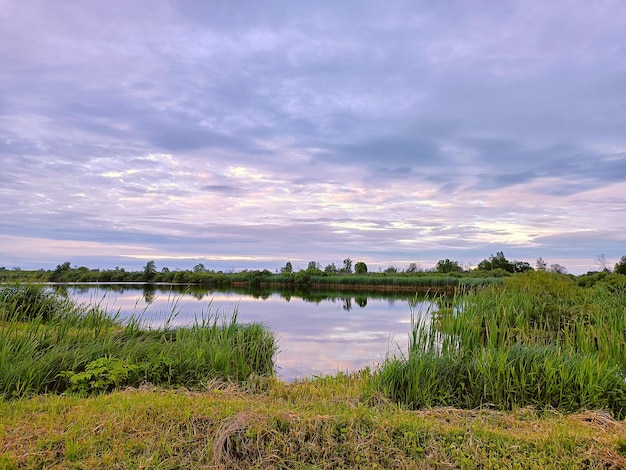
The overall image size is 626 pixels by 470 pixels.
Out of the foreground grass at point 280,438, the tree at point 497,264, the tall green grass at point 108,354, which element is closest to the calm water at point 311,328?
the tall green grass at point 108,354

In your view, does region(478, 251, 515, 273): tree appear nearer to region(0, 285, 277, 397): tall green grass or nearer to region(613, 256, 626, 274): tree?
region(613, 256, 626, 274): tree

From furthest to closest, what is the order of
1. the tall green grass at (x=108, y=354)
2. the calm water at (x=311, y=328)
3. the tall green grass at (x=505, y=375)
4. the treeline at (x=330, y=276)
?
1. the treeline at (x=330, y=276)
2. the calm water at (x=311, y=328)
3. the tall green grass at (x=108, y=354)
4. the tall green grass at (x=505, y=375)

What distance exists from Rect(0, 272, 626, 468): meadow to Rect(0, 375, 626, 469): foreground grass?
0.01 metres

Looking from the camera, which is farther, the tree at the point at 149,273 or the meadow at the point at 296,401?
the tree at the point at 149,273

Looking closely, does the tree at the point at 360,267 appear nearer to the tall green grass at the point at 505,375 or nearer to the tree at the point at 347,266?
the tree at the point at 347,266

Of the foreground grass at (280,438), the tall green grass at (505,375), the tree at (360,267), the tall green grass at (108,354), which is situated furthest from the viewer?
the tree at (360,267)

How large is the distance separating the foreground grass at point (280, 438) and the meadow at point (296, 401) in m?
0.01

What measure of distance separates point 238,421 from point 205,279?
6177 cm

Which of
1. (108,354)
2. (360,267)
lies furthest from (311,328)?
(360,267)

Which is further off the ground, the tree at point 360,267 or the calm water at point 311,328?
the tree at point 360,267

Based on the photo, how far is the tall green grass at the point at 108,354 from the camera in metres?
5.40

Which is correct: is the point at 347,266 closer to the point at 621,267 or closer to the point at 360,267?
the point at 360,267

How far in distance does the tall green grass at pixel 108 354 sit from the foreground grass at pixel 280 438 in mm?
1039

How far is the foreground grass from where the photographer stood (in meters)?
3.39
